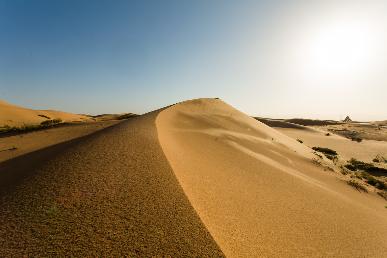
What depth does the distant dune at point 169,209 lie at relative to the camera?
106 inches

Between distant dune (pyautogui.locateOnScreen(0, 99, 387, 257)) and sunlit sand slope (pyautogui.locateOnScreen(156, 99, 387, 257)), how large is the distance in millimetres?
21

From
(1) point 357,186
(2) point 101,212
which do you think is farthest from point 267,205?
(1) point 357,186

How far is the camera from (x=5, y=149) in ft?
28.4

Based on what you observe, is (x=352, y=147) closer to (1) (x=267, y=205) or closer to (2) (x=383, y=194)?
(2) (x=383, y=194)

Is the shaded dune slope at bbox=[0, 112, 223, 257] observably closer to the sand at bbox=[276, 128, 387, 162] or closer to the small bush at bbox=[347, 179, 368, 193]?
the small bush at bbox=[347, 179, 368, 193]

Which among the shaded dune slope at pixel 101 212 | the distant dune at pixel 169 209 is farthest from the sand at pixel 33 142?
the shaded dune slope at pixel 101 212

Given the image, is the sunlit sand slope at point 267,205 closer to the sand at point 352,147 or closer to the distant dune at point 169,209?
the distant dune at point 169,209

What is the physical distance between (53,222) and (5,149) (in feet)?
23.5

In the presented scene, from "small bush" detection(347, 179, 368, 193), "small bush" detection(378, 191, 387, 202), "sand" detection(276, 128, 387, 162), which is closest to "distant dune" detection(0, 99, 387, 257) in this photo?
"small bush" detection(347, 179, 368, 193)

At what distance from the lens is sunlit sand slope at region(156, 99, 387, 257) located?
130 inches

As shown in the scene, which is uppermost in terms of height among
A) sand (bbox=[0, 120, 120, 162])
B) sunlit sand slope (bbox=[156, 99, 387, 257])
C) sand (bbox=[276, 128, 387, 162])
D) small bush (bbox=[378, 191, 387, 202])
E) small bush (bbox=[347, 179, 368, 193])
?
sand (bbox=[0, 120, 120, 162])

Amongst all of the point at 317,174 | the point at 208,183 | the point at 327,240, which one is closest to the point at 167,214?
the point at 208,183

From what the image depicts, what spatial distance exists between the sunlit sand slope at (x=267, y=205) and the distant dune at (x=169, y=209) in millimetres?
21

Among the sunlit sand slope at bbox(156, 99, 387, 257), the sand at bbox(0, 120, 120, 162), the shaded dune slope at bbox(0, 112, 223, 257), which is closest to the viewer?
the shaded dune slope at bbox(0, 112, 223, 257)
